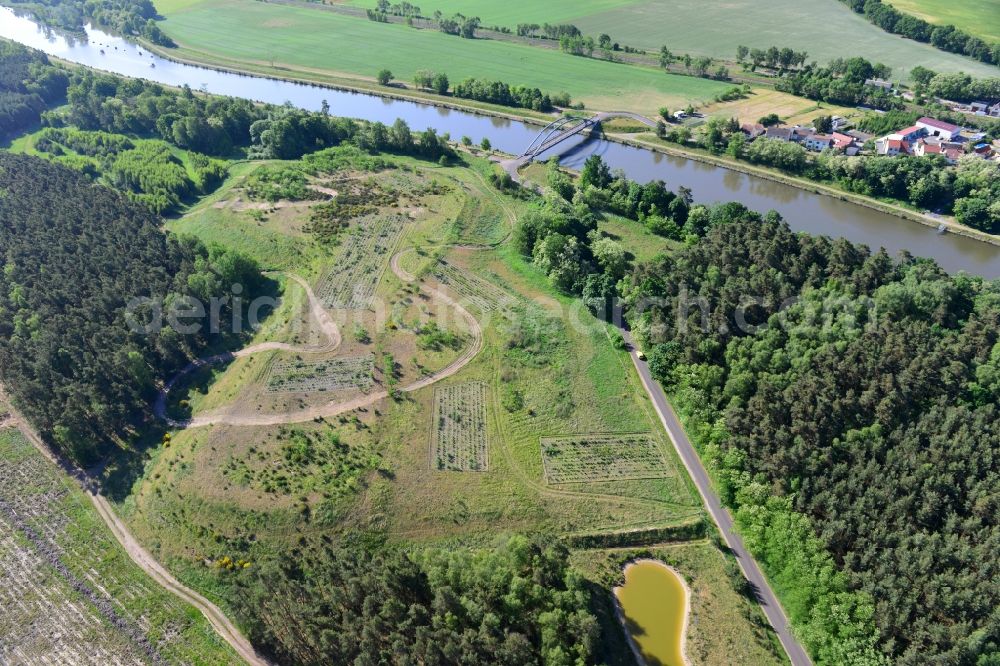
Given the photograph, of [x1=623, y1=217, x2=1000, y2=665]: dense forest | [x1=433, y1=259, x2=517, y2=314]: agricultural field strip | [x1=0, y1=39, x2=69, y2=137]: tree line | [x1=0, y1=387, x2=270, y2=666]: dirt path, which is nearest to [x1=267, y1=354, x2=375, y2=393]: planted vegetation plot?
[x1=433, y1=259, x2=517, y2=314]: agricultural field strip

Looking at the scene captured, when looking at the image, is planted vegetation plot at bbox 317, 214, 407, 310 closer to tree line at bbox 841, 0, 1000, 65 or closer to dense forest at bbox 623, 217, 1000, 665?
dense forest at bbox 623, 217, 1000, 665

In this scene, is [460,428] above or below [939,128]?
below

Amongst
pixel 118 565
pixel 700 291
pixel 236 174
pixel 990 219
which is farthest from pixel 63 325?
pixel 990 219

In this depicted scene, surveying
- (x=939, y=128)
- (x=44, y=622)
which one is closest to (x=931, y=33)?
(x=939, y=128)

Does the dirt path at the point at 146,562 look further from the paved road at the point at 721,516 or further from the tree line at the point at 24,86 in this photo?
the tree line at the point at 24,86

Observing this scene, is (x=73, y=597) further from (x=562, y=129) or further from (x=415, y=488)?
(x=562, y=129)

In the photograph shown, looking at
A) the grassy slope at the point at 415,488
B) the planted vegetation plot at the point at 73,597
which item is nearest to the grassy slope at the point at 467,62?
the grassy slope at the point at 415,488
